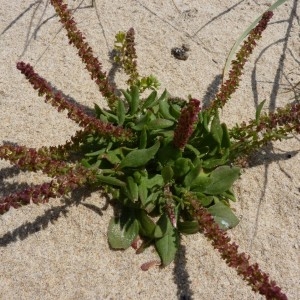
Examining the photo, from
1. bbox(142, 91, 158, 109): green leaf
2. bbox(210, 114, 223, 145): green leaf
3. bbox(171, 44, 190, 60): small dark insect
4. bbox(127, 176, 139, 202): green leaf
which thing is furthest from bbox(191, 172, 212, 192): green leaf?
bbox(171, 44, 190, 60): small dark insect

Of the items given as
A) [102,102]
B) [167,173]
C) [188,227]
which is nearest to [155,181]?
[167,173]

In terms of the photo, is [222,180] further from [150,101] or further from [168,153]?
[150,101]

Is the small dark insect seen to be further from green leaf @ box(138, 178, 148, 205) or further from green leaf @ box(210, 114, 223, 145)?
green leaf @ box(138, 178, 148, 205)

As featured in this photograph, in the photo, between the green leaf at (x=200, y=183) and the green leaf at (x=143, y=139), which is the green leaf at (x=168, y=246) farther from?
the green leaf at (x=143, y=139)

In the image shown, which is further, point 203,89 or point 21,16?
point 21,16

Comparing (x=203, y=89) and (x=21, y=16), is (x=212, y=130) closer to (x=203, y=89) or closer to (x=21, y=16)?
(x=203, y=89)

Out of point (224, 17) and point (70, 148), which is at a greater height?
point (224, 17)

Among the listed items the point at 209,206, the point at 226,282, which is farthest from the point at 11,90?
the point at 226,282

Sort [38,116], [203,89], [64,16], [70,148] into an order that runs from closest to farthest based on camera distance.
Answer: [64,16] → [70,148] → [38,116] → [203,89]
